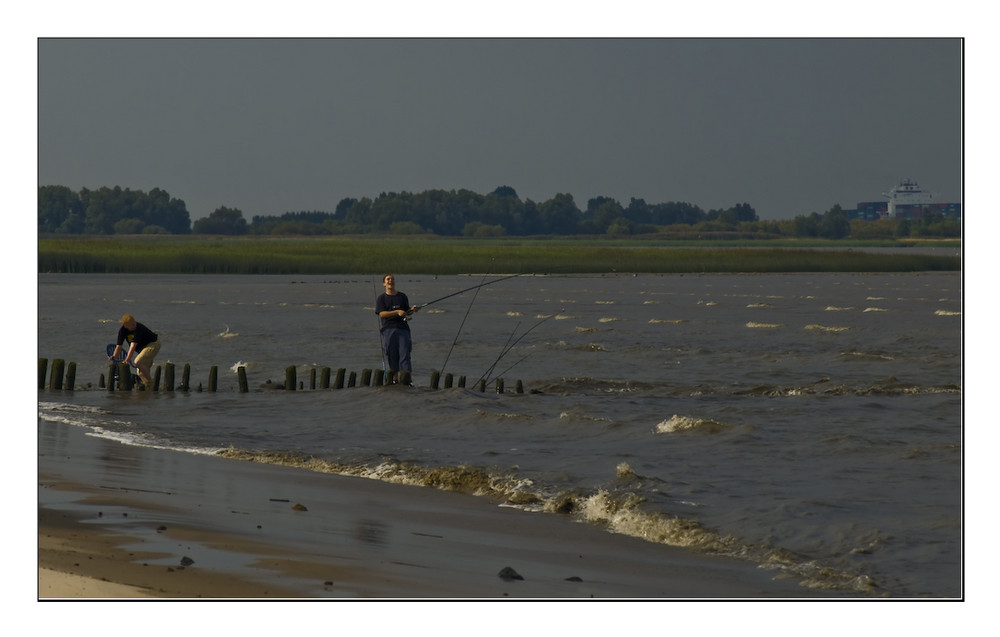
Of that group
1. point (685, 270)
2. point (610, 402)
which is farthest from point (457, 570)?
point (685, 270)

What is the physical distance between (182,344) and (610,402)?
13.4 m

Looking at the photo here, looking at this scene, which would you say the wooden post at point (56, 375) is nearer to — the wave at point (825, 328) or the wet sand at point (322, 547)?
the wet sand at point (322, 547)

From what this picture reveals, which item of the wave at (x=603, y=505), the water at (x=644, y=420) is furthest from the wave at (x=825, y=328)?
the wave at (x=603, y=505)

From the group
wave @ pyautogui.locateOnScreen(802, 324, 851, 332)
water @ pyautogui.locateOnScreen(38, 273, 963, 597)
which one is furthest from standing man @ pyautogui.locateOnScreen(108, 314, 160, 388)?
wave @ pyautogui.locateOnScreen(802, 324, 851, 332)

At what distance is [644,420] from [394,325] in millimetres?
3712

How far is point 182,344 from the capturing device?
28188 millimetres

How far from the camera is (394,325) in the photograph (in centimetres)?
1700

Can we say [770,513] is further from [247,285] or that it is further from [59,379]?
[247,285]

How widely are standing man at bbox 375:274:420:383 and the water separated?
0.52 m

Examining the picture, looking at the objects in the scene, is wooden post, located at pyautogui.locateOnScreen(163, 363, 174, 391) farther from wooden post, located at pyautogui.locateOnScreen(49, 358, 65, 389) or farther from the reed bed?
the reed bed

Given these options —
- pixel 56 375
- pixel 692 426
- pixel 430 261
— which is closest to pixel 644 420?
pixel 692 426

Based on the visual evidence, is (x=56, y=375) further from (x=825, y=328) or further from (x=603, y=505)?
(x=825, y=328)

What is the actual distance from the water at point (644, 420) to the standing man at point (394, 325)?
0.52 metres

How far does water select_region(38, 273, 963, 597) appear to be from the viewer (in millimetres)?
9906
